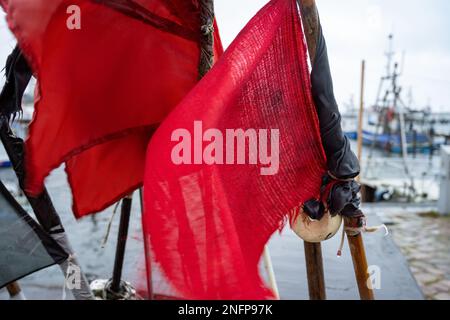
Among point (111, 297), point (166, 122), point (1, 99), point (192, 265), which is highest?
point (1, 99)

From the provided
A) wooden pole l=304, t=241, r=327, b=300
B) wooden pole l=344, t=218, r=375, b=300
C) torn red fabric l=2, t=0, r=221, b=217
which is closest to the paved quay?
wooden pole l=304, t=241, r=327, b=300

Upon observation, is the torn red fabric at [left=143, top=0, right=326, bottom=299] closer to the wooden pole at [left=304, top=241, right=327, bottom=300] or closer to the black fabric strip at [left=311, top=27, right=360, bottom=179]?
the black fabric strip at [left=311, top=27, right=360, bottom=179]

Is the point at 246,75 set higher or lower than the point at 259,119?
higher

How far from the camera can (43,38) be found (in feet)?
5.16

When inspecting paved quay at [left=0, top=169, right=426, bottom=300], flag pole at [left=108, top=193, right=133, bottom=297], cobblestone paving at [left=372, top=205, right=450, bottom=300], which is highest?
flag pole at [left=108, top=193, right=133, bottom=297]

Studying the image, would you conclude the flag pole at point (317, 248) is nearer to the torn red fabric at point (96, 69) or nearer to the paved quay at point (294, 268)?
the torn red fabric at point (96, 69)

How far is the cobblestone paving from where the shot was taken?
5.46 metres

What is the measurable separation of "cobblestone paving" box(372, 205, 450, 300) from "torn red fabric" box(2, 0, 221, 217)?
4.62 m

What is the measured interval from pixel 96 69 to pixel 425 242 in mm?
6846

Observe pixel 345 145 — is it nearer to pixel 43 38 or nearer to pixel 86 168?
pixel 43 38

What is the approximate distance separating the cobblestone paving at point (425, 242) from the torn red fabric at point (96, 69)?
15.2 feet

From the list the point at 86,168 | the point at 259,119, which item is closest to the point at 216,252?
the point at 259,119

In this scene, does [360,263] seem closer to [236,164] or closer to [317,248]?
[317,248]
